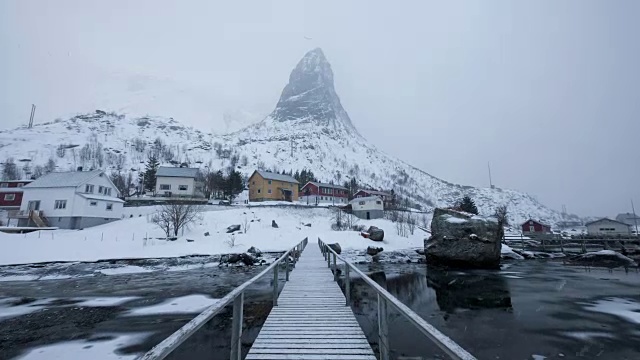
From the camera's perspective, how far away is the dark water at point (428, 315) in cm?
797

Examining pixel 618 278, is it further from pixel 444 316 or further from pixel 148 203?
pixel 148 203

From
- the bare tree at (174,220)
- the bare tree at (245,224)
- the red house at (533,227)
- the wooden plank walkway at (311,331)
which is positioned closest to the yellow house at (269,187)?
the bare tree at (245,224)

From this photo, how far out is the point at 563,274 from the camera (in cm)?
2016

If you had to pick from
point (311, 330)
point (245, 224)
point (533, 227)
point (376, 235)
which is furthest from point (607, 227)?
point (311, 330)

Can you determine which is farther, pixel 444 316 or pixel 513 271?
pixel 513 271

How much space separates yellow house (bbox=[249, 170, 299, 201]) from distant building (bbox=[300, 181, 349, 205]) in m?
7.02

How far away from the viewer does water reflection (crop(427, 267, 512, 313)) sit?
12414 mm

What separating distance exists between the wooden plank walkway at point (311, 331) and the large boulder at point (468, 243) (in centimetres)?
1753

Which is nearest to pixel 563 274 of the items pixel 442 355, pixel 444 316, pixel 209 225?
pixel 444 316

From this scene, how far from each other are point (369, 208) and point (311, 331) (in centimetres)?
4927

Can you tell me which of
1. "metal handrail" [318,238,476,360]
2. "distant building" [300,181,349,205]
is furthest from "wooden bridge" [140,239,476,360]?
"distant building" [300,181,349,205]

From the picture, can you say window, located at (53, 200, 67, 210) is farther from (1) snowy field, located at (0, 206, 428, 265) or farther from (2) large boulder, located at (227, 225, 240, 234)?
(2) large boulder, located at (227, 225, 240, 234)

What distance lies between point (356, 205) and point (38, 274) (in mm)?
46089

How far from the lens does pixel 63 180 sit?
3803 cm
